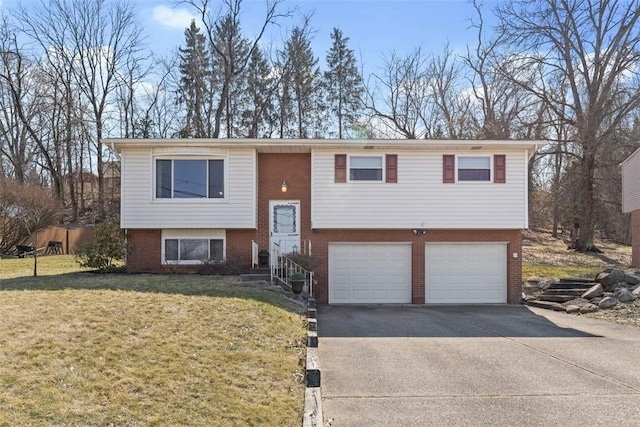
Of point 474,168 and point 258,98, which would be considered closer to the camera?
point 474,168

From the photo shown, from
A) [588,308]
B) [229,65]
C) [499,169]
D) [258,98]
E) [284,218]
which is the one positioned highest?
[229,65]

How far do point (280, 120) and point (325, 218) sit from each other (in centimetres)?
1916

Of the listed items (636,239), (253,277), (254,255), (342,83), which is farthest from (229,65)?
(636,239)

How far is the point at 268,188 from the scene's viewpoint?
603 inches

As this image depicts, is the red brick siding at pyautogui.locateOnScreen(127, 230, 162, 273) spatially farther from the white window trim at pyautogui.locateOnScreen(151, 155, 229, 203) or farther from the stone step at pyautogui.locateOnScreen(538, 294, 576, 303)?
the stone step at pyautogui.locateOnScreen(538, 294, 576, 303)

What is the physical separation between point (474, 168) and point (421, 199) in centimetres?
194

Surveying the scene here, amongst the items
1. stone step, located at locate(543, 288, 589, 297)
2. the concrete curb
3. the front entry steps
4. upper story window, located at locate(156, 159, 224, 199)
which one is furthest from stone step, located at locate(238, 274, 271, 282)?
stone step, located at locate(543, 288, 589, 297)

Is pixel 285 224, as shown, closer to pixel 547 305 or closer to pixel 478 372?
pixel 547 305

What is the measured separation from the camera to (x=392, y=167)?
1508 cm

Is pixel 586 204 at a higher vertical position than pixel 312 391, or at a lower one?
higher

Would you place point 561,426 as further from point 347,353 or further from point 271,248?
point 271,248

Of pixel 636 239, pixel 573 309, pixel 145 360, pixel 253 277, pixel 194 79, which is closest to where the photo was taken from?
pixel 145 360

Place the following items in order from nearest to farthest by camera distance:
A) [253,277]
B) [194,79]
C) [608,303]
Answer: [253,277] < [608,303] < [194,79]

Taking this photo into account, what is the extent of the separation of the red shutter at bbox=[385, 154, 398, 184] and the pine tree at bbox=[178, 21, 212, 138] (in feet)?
64.4
